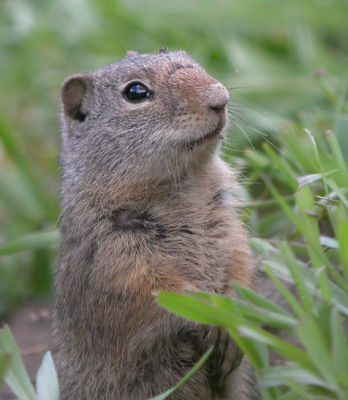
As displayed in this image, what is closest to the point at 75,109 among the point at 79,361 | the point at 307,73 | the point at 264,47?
the point at 79,361

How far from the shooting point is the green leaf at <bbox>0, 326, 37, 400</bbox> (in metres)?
2.53

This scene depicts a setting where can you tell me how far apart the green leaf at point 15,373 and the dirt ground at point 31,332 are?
48.4 inches

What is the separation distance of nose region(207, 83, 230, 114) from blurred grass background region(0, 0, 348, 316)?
2.01 m

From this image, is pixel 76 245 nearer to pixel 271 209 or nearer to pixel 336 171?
pixel 336 171

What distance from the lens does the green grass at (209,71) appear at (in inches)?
155

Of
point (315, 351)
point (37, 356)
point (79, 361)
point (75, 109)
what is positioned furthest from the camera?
point (37, 356)

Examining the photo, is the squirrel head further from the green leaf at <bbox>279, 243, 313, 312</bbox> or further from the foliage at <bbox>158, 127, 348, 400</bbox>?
the green leaf at <bbox>279, 243, 313, 312</bbox>

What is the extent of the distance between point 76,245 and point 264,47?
373 cm

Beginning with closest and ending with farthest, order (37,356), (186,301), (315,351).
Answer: (315,351) < (186,301) < (37,356)

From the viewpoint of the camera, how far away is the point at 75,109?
3.61 metres

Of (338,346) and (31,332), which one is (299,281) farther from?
(31,332)

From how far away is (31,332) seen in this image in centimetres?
450

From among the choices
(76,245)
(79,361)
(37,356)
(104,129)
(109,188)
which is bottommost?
(37,356)

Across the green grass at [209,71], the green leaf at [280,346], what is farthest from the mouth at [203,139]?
the green leaf at [280,346]
